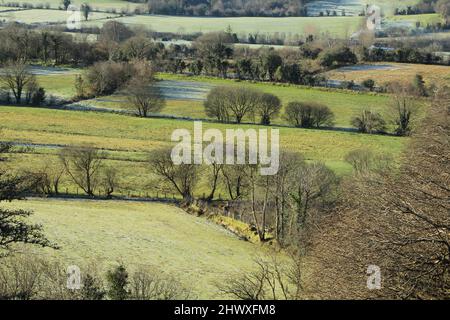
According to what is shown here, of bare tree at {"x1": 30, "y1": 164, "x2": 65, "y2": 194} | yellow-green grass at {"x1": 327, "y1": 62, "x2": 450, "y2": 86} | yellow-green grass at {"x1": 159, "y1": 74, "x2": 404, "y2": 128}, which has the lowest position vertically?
bare tree at {"x1": 30, "y1": 164, "x2": 65, "y2": 194}

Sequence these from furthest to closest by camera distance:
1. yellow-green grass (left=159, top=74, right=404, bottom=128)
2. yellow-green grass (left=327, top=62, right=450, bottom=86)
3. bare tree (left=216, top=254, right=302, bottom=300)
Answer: yellow-green grass (left=327, top=62, right=450, bottom=86), yellow-green grass (left=159, top=74, right=404, bottom=128), bare tree (left=216, top=254, right=302, bottom=300)

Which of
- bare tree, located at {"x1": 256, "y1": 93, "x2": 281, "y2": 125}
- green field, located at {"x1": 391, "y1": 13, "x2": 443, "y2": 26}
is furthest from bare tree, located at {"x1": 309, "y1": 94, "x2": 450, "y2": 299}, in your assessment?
green field, located at {"x1": 391, "y1": 13, "x2": 443, "y2": 26}

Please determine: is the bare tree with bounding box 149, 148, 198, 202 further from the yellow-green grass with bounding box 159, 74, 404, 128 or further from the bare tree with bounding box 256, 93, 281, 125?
the yellow-green grass with bounding box 159, 74, 404, 128

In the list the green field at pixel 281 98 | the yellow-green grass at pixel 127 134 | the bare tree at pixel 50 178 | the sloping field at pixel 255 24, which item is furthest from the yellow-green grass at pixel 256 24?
the bare tree at pixel 50 178

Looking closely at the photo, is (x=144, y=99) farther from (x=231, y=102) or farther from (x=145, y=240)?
(x=145, y=240)
